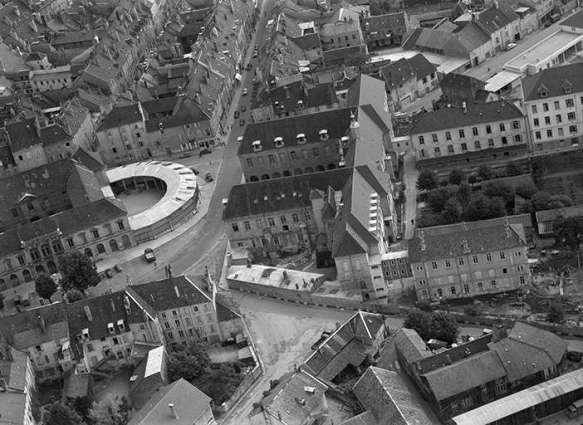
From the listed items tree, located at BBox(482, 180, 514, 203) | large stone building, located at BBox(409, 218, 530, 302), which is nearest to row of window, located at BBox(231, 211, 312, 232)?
large stone building, located at BBox(409, 218, 530, 302)

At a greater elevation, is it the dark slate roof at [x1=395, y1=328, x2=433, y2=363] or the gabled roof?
the gabled roof

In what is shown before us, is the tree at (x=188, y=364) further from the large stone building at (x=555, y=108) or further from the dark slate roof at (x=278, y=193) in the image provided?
the large stone building at (x=555, y=108)

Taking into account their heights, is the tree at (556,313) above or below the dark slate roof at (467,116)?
below

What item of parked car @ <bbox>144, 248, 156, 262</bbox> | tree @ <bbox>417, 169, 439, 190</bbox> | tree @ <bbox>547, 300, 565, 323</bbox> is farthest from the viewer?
parked car @ <bbox>144, 248, 156, 262</bbox>

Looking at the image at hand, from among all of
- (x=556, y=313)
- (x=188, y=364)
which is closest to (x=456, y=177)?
(x=556, y=313)

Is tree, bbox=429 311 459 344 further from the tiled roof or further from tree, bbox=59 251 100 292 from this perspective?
tree, bbox=59 251 100 292

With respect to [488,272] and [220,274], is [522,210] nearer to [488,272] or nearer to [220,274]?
[488,272]

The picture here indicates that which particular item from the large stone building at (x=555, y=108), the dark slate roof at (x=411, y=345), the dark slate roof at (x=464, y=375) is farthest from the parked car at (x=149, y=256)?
the large stone building at (x=555, y=108)
